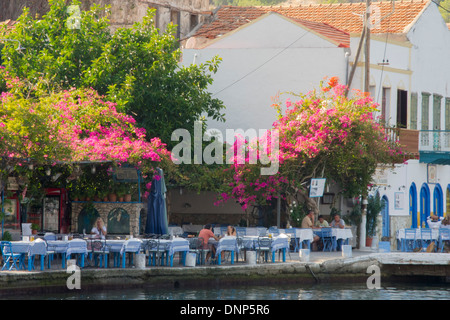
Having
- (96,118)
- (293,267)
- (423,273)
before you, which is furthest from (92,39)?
(423,273)

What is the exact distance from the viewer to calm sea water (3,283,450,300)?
24844 mm

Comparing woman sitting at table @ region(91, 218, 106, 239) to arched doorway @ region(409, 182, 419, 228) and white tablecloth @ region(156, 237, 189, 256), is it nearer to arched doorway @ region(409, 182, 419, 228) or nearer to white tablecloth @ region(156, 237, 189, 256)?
white tablecloth @ region(156, 237, 189, 256)

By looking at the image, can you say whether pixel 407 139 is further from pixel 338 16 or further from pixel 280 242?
pixel 280 242

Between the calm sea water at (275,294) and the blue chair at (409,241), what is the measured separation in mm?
5109

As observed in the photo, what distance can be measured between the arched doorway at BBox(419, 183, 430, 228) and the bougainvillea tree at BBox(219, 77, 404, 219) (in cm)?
829

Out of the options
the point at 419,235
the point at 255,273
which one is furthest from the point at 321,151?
the point at 255,273

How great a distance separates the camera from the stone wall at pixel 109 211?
103 ft

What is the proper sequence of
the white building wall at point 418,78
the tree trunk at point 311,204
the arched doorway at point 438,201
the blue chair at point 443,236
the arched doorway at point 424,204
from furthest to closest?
1. the arched doorway at point 438,201
2. the arched doorway at point 424,204
3. the white building wall at point 418,78
4. the blue chair at point 443,236
5. the tree trunk at point 311,204

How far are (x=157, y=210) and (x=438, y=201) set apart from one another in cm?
1802

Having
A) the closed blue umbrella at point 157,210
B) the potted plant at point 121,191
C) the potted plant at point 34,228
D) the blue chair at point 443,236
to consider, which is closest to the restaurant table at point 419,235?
the blue chair at point 443,236

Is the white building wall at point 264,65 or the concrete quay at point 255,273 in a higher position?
the white building wall at point 264,65

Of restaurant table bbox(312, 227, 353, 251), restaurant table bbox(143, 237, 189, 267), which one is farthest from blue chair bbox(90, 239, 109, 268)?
restaurant table bbox(312, 227, 353, 251)

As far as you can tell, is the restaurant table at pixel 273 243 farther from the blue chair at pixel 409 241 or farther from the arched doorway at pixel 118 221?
the blue chair at pixel 409 241

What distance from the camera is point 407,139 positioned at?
37.5 metres
